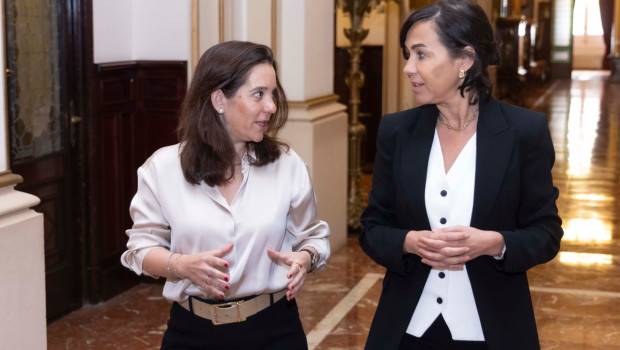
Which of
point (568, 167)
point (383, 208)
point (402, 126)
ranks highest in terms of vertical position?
point (402, 126)

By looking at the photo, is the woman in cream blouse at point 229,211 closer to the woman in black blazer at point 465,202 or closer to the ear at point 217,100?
the ear at point 217,100

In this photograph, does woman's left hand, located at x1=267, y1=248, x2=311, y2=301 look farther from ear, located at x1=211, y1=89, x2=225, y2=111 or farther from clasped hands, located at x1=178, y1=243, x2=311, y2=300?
ear, located at x1=211, y1=89, x2=225, y2=111

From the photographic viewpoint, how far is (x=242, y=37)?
6.39 metres

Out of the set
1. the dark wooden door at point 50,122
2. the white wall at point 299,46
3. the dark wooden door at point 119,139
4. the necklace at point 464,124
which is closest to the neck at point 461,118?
the necklace at point 464,124

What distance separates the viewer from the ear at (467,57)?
2.53 meters

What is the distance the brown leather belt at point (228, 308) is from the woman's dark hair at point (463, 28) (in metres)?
0.82

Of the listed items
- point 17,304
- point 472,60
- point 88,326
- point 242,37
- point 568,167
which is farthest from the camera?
point 568,167

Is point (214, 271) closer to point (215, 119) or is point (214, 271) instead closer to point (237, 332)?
point (237, 332)

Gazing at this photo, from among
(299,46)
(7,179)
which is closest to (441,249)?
(7,179)

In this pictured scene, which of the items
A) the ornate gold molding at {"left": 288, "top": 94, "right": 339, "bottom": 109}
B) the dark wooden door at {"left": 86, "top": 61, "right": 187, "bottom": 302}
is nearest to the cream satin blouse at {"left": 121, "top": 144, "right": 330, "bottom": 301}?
the dark wooden door at {"left": 86, "top": 61, "right": 187, "bottom": 302}

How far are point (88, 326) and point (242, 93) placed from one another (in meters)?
3.17

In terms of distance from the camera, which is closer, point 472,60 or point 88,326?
point 472,60

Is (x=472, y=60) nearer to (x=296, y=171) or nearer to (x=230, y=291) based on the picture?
(x=296, y=171)

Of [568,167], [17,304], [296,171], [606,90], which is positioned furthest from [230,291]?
[606,90]
